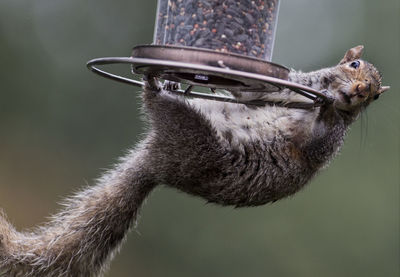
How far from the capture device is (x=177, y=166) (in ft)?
11.5

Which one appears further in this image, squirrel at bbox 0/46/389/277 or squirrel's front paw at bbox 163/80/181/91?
squirrel's front paw at bbox 163/80/181/91

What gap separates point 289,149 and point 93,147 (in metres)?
3.29

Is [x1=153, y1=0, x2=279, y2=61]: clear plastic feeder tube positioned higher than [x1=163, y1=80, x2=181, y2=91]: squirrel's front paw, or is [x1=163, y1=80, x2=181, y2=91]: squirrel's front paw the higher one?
[x1=153, y1=0, x2=279, y2=61]: clear plastic feeder tube

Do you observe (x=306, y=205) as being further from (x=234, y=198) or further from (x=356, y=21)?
(x=234, y=198)

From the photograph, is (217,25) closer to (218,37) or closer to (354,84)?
(218,37)

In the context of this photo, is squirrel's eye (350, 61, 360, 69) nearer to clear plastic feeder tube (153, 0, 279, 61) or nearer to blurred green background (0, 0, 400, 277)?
clear plastic feeder tube (153, 0, 279, 61)

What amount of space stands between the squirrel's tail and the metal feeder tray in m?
0.65

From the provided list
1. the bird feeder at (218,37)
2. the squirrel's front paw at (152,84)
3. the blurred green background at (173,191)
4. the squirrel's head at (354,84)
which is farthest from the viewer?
the blurred green background at (173,191)

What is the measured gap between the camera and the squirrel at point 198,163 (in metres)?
3.51

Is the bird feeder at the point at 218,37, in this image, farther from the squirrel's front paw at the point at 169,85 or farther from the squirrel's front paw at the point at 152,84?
the squirrel's front paw at the point at 169,85

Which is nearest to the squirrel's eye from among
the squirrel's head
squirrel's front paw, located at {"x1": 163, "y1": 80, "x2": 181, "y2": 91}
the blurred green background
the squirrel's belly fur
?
the squirrel's head

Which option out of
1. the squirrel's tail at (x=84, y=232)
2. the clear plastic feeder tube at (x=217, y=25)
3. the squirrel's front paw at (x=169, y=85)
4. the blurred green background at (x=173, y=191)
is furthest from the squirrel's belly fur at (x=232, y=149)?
the blurred green background at (x=173, y=191)

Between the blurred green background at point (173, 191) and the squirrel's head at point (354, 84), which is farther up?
the squirrel's head at point (354, 84)

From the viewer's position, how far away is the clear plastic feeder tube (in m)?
3.25
